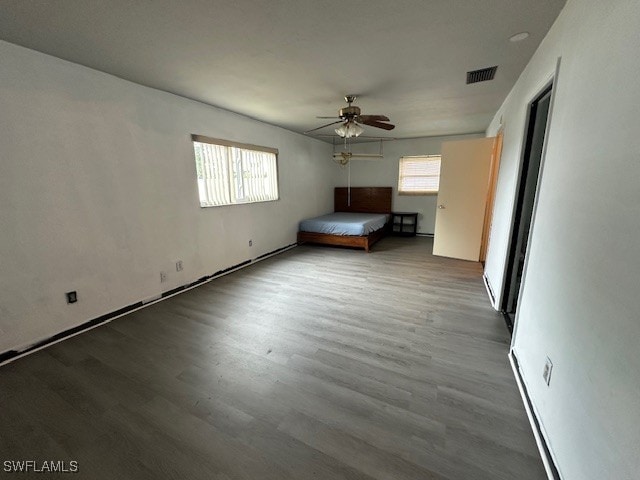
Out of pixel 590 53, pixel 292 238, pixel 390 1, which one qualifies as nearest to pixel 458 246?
pixel 292 238

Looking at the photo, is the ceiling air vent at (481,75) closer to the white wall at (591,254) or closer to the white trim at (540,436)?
the white wall at (591,254)

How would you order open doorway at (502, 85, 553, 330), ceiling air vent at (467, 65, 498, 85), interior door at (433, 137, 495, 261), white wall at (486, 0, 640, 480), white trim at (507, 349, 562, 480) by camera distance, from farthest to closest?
interior door at (433, 137, 495, 261) → ceiling air vent at (467, 65, 498, 85) → open doorway at (502, 85, 553, 330) → white trim at (507, 349, 562, 480) → white wall at (486, 0, 640, 480)

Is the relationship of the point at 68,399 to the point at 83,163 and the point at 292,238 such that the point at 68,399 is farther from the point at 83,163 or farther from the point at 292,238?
the point at 292,238

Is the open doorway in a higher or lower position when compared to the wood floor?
higher

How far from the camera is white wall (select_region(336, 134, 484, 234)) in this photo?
19.9 ft

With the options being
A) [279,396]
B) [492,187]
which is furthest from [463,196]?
[279,396]

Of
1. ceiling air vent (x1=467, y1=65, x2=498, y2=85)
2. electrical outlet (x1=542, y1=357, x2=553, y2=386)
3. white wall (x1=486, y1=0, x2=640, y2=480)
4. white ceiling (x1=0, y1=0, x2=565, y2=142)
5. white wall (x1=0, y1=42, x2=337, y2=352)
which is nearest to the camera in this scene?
white wall (x1=486, y1=0, x2=640, y2=480)

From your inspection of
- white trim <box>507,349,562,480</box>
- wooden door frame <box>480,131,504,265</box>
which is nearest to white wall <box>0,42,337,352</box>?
white trim <box>507,349,562,480</box>

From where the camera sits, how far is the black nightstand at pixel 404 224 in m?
6.41

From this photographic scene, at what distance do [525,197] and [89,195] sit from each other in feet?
13.3

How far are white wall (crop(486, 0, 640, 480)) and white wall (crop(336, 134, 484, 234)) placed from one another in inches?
177

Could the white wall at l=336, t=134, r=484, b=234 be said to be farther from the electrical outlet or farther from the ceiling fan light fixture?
the electrical outlet

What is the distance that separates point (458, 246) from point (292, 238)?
3.15 meters

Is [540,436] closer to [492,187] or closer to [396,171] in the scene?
[492,187]
